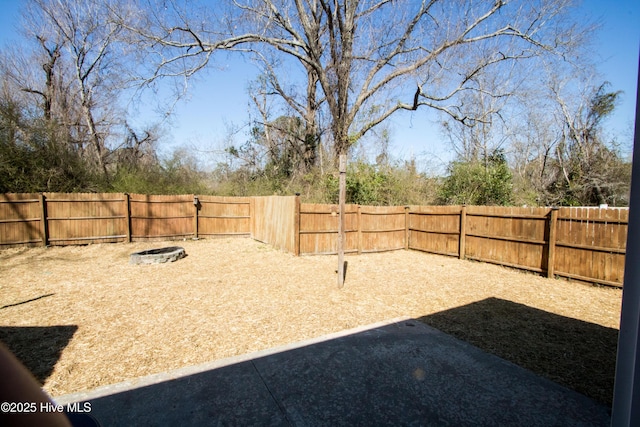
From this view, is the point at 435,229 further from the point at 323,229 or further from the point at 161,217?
the point at 161,217

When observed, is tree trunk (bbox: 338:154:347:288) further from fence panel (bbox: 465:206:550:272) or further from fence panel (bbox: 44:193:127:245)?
fence panel (bbox: 44:193:127:245)

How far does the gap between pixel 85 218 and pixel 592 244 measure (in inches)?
544

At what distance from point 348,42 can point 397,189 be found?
6.44m

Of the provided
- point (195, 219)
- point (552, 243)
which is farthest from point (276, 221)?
point (552, 243)

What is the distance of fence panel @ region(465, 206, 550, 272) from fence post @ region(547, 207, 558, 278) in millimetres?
148

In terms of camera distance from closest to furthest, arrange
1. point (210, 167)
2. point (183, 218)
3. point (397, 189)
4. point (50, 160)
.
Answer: point (50, 160) → point (183, 218) → point (397, 189) → point (210, 167)

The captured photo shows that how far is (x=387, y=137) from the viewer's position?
1559 cm

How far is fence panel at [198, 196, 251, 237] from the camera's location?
11805mm

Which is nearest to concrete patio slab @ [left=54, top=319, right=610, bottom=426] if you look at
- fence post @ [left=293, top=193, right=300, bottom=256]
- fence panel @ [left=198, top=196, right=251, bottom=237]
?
fence post @ [left=293, top=193, right=300, bottom=256]

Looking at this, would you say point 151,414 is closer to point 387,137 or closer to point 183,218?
point 183,218

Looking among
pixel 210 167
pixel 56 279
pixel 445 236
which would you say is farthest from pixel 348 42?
pixel 56 279

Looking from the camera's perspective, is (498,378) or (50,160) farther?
(50,160)

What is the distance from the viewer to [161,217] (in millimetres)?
10930

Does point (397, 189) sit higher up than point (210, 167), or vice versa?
point (210, 167)
